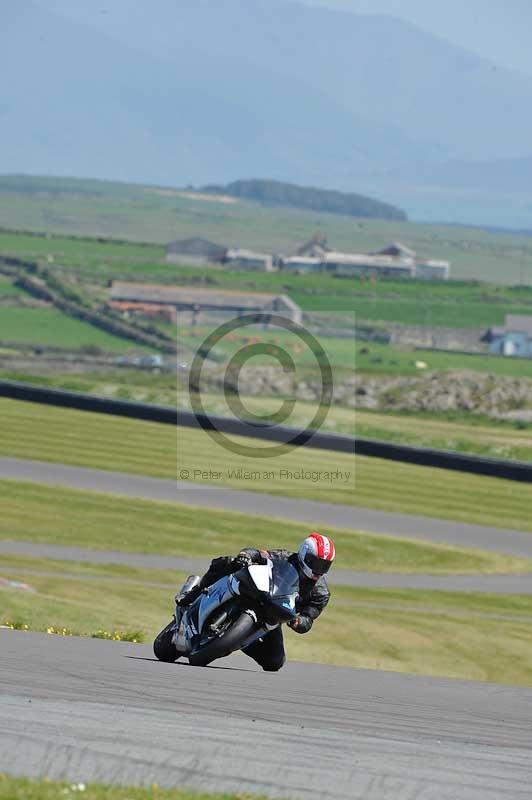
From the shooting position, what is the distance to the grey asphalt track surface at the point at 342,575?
108ft

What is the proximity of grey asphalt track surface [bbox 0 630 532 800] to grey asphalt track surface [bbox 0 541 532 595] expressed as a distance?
19.1 metres

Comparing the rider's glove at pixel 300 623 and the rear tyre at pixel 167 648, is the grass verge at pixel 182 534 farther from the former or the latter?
the rider's glove at pixel 300 623

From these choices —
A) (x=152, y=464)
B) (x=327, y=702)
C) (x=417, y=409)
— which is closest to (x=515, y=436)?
(x=417, y=409)

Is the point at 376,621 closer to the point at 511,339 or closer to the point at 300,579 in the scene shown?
the point at 300,579

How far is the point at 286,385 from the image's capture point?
291 ft

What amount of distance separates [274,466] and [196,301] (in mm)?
93135

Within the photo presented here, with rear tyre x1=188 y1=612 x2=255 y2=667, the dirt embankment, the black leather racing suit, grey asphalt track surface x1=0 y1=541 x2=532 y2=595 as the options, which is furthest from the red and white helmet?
the dirt embankment

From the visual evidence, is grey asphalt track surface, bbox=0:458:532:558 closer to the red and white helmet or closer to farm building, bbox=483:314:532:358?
the red and white helmet

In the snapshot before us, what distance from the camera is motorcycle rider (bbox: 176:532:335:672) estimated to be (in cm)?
1259

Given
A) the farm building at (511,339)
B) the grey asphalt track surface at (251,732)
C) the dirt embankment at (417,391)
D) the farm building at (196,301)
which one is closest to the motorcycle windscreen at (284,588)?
the grey asphalt track surface at (251,732)

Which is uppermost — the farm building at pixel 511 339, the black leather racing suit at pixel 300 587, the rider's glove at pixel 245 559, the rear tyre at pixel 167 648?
the rider's glove at pixel 245 559

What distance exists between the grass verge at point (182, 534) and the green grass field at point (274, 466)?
5247 mm

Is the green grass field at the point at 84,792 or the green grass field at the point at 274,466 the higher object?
the green grass field at the point at 84,792

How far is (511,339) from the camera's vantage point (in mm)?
141500
